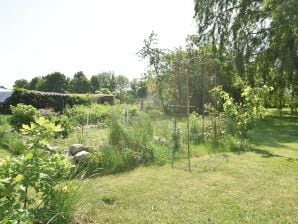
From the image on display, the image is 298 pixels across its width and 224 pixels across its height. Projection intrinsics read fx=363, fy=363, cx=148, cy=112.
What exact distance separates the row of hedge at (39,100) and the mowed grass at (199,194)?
51.8 feet

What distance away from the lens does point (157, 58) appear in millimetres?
22406

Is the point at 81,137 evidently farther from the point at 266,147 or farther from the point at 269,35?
the point at 269,35

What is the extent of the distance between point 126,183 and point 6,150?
4.80 meters

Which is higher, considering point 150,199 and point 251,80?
point 251,80

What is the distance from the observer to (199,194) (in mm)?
5246

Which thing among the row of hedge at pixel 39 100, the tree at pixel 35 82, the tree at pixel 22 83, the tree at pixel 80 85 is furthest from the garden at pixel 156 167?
the tree at pixel 22 83

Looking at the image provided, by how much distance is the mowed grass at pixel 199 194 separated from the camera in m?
4.38

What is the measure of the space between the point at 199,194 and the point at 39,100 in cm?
1817

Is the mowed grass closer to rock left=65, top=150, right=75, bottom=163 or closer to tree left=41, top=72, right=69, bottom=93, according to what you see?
rock left=65, top=150, right=75, bottom=163

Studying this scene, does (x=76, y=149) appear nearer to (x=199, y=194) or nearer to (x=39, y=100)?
(x=199, y=194)

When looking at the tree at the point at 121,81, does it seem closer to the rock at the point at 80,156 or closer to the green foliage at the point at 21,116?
the green foliage at the point at 21,116

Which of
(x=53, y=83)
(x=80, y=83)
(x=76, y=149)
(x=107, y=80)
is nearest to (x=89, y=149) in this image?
(x=76, y=149)

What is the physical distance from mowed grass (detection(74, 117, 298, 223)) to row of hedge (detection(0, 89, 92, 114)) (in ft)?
51.8

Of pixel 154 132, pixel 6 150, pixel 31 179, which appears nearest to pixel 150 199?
pixel 31 179
